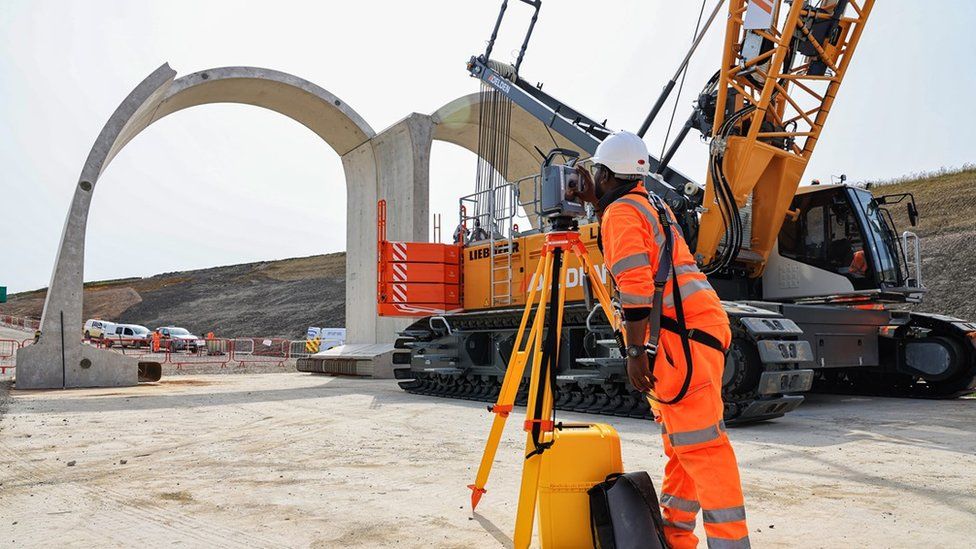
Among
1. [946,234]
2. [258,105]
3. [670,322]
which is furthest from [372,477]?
[946,234]

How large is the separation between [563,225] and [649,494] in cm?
149

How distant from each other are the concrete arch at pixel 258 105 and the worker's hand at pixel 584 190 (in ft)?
43.8

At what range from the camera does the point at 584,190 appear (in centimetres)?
381

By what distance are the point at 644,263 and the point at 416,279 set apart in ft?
32.1

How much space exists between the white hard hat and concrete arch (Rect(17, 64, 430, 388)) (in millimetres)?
13651

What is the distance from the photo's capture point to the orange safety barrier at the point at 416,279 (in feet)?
41.8

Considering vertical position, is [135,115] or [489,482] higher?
[135,115]

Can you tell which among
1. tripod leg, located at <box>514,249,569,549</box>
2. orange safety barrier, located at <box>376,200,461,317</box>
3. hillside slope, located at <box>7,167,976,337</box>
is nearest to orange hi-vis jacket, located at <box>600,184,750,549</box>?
tripod leg, located at <box>514,249,569,549</box>

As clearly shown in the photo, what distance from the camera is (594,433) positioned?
3.38 meters

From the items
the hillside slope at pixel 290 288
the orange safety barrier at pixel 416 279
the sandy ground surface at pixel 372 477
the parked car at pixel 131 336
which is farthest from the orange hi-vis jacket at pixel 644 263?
the parked car at pixel 131 336

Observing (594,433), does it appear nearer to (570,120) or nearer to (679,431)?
(679,431)

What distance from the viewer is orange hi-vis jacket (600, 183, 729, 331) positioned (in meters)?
3.12

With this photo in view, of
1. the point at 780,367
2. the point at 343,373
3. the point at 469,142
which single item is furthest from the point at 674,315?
the point at 469,142

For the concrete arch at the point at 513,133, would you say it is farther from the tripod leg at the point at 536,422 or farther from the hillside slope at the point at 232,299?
the hillside slope at the point at 232,299
